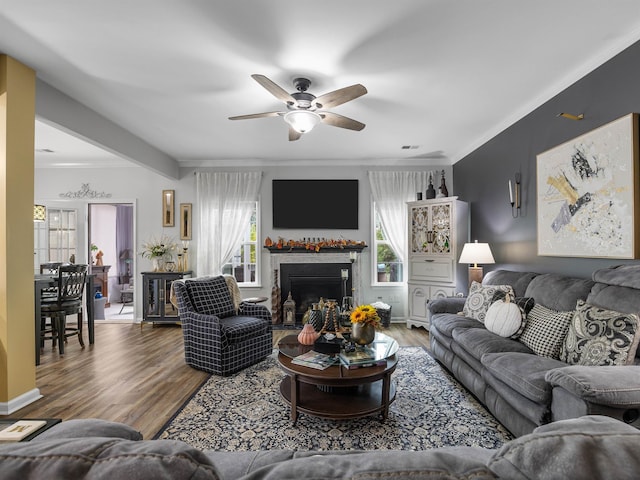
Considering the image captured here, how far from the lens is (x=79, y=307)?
417 cm

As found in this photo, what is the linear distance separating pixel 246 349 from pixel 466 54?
131 inches

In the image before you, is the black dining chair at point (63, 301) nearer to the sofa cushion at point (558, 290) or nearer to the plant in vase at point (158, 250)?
the plant in vase at point (158, 250)


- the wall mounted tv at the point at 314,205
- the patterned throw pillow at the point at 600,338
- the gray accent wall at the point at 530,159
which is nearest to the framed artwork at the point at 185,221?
the wall mounted tv at the point at 314,205

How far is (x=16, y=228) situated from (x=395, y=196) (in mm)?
4765

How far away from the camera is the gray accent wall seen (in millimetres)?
2441

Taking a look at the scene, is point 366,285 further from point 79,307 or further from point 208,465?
point 208,465

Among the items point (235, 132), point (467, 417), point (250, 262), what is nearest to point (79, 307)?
point (250, 262)

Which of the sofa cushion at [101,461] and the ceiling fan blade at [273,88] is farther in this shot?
the ceiling fan blade at [273,88]

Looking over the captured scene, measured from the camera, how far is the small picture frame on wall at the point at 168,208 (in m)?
5.64

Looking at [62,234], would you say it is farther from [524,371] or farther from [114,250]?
[524,371]

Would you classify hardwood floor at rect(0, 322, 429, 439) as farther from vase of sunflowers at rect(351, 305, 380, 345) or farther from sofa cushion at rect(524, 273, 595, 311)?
sofa cushion at rect(524, 273, 595, 311)

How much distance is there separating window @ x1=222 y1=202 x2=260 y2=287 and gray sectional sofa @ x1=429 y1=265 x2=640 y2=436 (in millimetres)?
3354

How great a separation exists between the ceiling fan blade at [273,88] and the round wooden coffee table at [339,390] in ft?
6.72

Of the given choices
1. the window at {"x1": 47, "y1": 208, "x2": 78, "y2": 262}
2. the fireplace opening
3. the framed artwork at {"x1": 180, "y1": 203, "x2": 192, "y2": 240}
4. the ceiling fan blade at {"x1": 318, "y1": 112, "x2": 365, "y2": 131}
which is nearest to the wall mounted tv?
the fireplace opening
